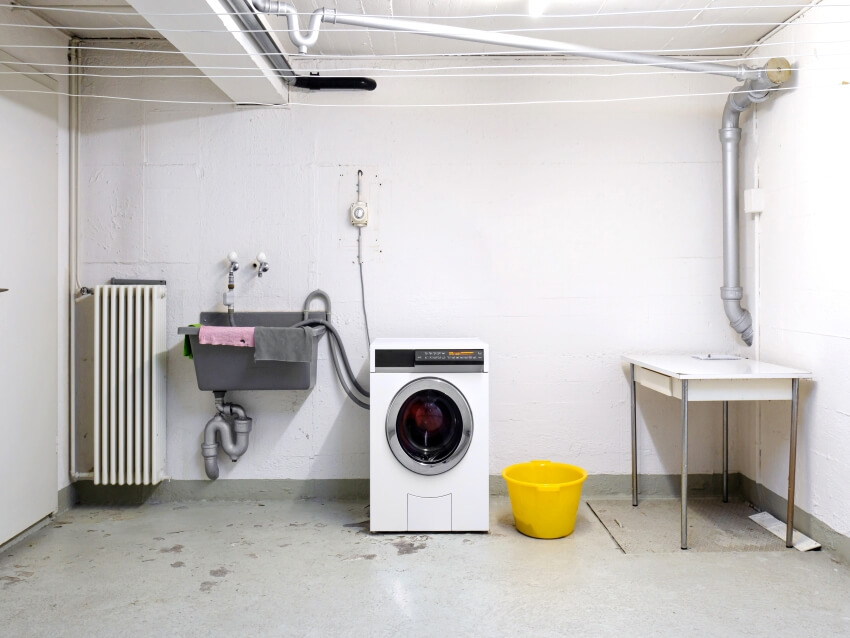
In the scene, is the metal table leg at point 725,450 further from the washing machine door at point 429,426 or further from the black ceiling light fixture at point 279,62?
the black ceiling light fixture at point 279,62

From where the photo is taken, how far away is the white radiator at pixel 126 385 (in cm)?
322

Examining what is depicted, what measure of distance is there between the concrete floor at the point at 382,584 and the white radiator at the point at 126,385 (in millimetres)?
296

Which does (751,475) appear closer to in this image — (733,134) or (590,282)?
(590,282)

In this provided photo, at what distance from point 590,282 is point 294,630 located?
2338 mm

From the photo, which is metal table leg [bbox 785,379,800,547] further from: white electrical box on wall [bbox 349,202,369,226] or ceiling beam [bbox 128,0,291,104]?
ceiling beam [bbox 128,0,291,104]

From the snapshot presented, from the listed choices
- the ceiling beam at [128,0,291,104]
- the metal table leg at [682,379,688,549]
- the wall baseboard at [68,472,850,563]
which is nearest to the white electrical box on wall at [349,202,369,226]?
the ceiling beam at [128,0,291,104]

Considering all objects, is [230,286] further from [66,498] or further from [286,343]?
[66,498]

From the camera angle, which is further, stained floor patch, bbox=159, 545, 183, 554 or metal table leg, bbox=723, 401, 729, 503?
metal table leg, bbox=723, 401, 729, 503

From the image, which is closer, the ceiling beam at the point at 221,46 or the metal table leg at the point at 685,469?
the ceiling beam at the point at 221,46

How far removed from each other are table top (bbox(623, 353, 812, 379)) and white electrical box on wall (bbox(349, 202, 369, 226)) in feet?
5.33

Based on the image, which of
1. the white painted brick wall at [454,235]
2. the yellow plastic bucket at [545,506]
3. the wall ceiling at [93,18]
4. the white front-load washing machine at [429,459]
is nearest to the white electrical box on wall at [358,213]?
the white painted brick wall at [454,235]

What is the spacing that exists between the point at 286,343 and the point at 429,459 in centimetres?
89

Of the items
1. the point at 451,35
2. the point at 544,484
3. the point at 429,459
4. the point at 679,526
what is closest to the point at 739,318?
the point at 679,526

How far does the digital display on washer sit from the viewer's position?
2947 millimetres
